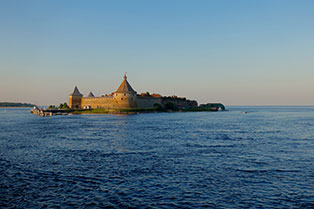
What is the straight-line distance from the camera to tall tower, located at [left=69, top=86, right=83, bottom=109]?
115 metres

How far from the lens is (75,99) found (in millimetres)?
115125

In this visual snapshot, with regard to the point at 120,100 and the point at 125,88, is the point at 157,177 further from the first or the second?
the point at 125,88

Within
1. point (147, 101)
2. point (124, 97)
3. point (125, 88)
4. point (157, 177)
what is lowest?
point (157, 177)

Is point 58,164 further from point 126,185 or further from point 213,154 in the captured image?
point 213,154

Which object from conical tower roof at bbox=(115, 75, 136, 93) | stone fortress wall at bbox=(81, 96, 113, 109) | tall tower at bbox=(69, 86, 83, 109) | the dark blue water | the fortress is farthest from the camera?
tall tower at bbox=(69, 86, 83, 109)

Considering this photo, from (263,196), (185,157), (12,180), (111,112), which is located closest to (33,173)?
(12,180)

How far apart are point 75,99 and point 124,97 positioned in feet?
93.7

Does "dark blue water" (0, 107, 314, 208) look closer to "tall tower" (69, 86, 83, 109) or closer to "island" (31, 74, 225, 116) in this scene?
"island" (31, 74, 225, 116)

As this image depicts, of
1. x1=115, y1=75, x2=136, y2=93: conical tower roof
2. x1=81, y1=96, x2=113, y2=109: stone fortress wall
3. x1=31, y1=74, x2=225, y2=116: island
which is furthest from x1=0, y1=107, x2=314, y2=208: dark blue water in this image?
x1=81, y1=96, x2=113, y2=109: stone fortress wall

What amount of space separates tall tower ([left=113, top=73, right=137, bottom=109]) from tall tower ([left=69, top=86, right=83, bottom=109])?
24.2m

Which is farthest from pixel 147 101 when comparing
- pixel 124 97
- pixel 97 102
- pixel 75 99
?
pixel 75 99

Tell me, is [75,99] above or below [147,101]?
above

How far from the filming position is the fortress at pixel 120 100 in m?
99.6

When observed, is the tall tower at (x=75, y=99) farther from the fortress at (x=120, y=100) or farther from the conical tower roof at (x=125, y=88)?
the conical tower roof at (x=125, y=88)
